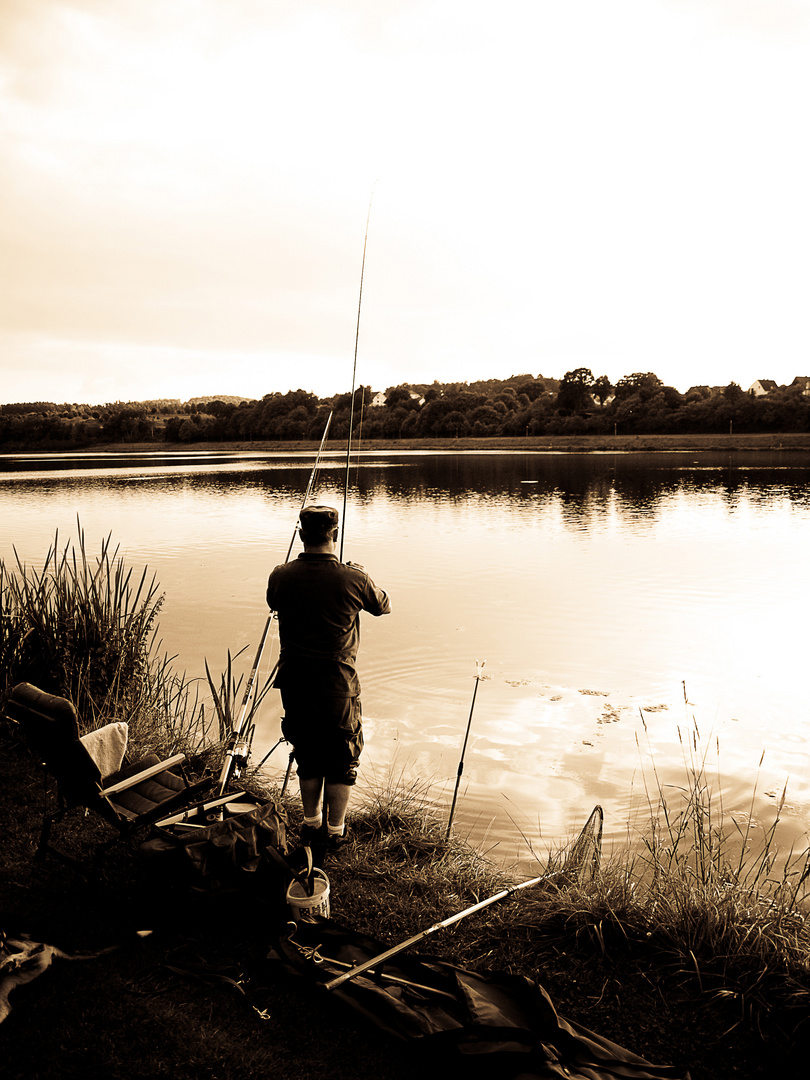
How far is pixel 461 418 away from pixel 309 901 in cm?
9900

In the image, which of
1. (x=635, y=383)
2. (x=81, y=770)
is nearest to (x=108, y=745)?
(x=81, y=770)

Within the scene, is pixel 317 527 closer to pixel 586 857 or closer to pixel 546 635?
pixel 586 857

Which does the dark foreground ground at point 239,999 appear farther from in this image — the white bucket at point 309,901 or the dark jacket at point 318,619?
the dark jacket at point 318,619

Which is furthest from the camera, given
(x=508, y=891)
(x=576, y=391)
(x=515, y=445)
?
(x=576, y=391)

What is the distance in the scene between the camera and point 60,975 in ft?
9.31

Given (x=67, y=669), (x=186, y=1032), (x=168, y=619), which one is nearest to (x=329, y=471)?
(x=168, y=619)

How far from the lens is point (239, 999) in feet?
9.03

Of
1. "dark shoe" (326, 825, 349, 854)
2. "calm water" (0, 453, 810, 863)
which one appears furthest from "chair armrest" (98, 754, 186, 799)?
"calm water" (0, 453, 810, 863)

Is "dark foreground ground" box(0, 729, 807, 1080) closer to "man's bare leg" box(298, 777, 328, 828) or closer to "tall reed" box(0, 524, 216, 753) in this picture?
"man's bare leg" box(298, 777, 328, 828)

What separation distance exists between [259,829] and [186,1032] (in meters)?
0.88

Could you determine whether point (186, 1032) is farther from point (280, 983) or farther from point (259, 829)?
point (259, 829)

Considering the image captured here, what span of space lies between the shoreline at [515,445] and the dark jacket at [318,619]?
2070 inches

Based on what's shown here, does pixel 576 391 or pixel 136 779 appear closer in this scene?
pixel 136 779

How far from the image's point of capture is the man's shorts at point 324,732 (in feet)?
11.8
